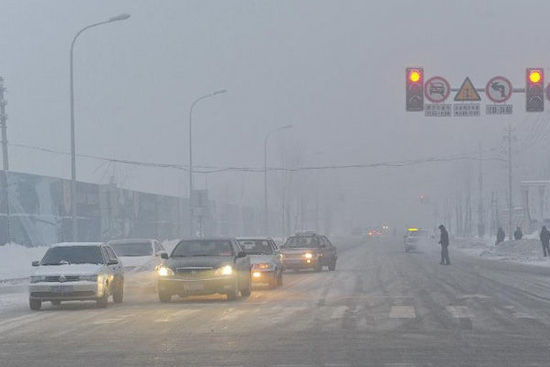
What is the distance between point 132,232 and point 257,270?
149 feet

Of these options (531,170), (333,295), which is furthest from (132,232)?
(531,170)

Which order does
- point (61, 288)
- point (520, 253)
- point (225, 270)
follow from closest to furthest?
point (61, 288) < point (225, 270) < point (520, 253)

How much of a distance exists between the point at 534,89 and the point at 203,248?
11.3m

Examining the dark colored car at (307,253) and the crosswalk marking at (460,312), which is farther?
the dark colored car at (307,253)

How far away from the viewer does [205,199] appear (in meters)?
62.9

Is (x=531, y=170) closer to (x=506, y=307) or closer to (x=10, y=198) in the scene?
(x=10, y=198)

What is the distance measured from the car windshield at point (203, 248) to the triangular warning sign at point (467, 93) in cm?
1024

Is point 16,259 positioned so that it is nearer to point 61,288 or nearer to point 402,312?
point 61,288

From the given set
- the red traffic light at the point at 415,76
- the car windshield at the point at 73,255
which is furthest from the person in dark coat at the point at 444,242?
the car windshield at the point at 73,255

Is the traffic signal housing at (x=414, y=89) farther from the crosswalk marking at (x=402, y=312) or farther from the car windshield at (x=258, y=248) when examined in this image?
the crosswalk marking at (x=402, y=312)

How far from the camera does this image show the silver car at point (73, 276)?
73.4 feet

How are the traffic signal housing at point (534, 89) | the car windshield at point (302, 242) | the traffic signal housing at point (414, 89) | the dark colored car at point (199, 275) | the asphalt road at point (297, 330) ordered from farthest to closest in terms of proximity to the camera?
the car windshield at point (302, 242) → the traffic signal housing at point (534, 89) → the traffic signal housing at point (414, 89) → the dark colored car at point (199, 275) → the asphalt road at point (297, 330)

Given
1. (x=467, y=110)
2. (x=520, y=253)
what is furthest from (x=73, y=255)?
(x=520, y=253)

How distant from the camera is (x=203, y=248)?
1003 inches
